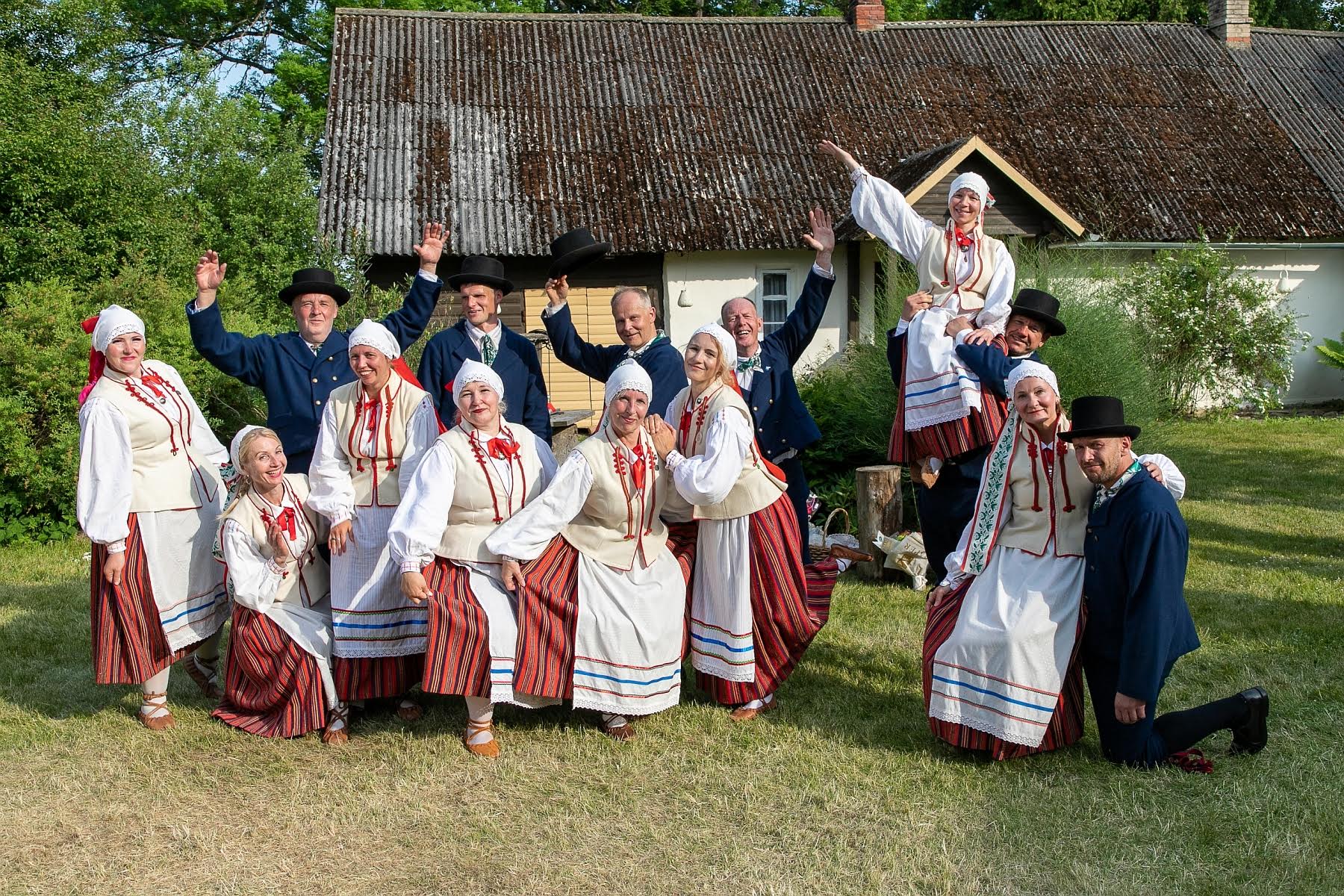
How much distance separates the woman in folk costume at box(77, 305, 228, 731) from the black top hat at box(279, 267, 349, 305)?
0.60 meters

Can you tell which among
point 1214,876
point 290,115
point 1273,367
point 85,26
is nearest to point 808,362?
point 1273,367

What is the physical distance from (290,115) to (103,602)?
1776 cm

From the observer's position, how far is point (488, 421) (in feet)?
13.9

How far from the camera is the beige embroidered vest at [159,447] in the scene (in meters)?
4.46

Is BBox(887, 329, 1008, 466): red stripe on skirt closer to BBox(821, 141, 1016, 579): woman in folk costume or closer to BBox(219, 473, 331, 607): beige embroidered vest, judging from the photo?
BBox(821, 141, 1016, 579): woman in folk costume

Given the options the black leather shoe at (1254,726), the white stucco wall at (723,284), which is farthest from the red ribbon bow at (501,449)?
the white stucco wall at (723,284)

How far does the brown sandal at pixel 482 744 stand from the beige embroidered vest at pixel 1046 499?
6.47 ft

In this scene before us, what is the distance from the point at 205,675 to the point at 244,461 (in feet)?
3.83

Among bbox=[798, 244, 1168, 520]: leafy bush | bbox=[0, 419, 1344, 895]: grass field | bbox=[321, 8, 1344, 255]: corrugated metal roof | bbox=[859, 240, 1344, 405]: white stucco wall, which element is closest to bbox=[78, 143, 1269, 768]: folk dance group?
bbox=[0, 419, 1344, 895]: grass field

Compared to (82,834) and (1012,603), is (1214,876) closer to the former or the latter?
(1012,603)

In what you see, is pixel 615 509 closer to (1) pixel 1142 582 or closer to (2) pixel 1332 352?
(1) pixel 1142 582

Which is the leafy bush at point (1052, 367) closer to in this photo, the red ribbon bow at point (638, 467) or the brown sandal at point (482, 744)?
the red ribbon bow at point (638, 467)

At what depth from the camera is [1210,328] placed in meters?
13.1

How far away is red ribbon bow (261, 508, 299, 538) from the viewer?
4.38 meters
